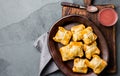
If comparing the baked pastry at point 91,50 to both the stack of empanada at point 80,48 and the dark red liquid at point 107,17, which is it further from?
the dark red liquid at point 107,17

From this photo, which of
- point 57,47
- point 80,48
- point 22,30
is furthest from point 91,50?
point 22,30

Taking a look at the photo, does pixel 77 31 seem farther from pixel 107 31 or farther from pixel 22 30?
pixel 22 30

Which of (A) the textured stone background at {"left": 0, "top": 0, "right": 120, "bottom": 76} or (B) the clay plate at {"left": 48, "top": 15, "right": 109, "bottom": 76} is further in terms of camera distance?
(A) the textured stone background at {"left": 0, "top": 0, "right": 120, "bottom": 76}

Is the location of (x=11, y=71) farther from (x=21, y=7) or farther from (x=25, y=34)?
(x=21, y=7)

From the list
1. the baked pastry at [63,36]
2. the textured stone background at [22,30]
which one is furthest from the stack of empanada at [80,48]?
the textured stone background at [22,30]

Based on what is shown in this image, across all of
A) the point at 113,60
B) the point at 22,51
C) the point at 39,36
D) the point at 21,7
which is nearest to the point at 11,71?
the point at 22,51

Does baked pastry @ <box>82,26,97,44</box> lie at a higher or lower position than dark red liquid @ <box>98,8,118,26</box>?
lower

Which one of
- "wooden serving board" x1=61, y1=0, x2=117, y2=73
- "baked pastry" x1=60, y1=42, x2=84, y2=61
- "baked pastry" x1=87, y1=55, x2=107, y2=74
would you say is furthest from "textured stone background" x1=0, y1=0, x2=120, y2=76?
"baked pastry" x1=87, y1=55, x2=107, y2=74

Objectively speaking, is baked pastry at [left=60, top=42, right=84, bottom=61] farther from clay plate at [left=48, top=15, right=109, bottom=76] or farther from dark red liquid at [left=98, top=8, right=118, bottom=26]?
dark red liquid at [left=98, top=8, right=118, bottom=26]
